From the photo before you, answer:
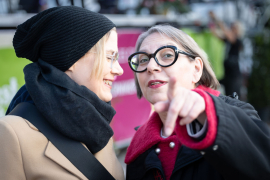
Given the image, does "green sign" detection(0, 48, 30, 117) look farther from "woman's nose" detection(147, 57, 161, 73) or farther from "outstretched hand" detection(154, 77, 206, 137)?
"outstretched hand" detection(154, 77, 206, 137)

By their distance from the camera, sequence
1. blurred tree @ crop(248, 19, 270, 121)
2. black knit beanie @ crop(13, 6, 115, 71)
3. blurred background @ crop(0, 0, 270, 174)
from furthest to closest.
A: blurred tree @ crop(248, 19, 270, 121) → blurred background @ crop(0, 0, 270, 174) → black knit beanie @ crop(13, 6, 115, 71)

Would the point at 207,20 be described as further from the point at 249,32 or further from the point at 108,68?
the point at 108,68

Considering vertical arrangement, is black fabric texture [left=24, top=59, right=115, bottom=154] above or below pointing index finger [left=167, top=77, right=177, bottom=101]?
below

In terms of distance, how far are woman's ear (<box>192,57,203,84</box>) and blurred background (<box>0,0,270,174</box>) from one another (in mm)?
1109

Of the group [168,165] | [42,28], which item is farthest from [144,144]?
[42,28]

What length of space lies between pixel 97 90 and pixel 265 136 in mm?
1131

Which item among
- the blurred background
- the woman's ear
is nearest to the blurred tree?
the blurred background

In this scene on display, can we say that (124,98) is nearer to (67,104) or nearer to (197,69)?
(197,69)

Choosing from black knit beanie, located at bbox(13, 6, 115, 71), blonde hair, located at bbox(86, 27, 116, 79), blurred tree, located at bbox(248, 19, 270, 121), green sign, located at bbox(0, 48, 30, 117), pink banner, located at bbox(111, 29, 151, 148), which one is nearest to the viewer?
black knit beanie, located at bbox(13, 6, 115, 71)

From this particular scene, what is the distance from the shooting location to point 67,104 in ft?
5.19

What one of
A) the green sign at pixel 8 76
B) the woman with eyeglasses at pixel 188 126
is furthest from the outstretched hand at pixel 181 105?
the green sign at pixel 8 76

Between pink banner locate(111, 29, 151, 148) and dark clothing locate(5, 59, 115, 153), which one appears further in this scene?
pink banner locate(111, 29, 151, 148)

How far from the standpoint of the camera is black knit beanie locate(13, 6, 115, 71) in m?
1.64

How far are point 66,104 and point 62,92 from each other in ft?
0.27
